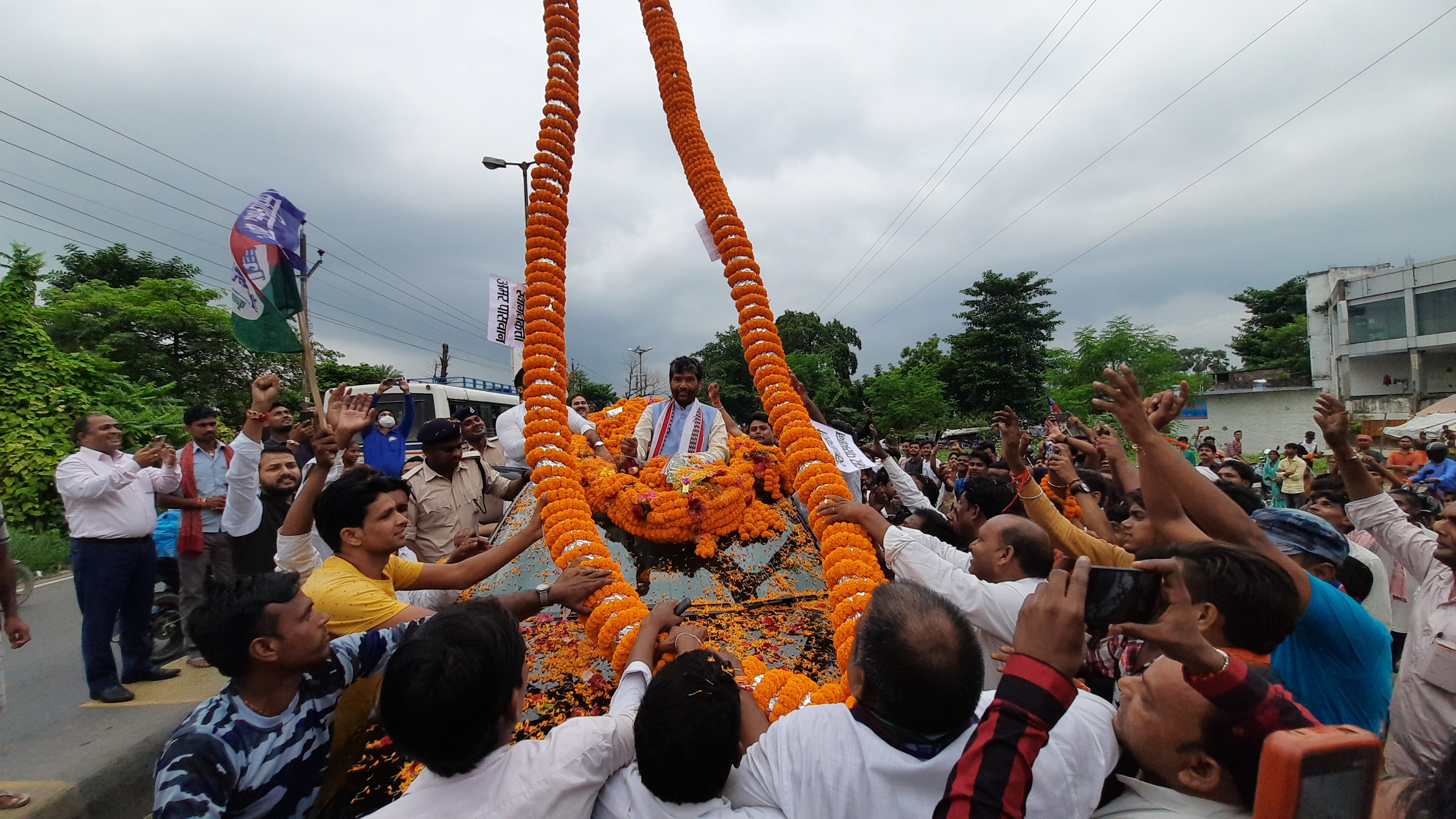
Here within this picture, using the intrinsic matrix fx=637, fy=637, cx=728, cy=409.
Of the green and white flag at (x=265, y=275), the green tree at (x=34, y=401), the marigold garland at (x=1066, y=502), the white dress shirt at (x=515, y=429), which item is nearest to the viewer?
the marigold garland at (x=1066, y=502)

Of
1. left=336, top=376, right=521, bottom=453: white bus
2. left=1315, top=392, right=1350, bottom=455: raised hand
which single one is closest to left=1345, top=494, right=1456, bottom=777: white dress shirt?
left=1315, top=392, right=1350, bottom=455: raised hand

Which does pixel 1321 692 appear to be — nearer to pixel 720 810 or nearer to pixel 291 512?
pixel 720 810

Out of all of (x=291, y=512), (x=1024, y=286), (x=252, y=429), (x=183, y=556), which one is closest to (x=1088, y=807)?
(x=291, y=512)

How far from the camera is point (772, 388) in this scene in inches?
134

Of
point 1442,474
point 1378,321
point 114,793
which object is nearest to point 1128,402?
point 114,793

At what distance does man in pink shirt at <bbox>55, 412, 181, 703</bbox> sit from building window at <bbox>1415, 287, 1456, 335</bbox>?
4498cm

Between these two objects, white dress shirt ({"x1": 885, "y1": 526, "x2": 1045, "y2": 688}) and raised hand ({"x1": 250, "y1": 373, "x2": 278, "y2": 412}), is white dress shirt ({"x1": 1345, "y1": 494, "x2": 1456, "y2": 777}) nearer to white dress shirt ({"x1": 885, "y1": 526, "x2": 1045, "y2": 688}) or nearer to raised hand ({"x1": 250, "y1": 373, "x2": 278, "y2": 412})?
white dress shirt ({"x1": 885, "y1": 526, "x2": 1045, "y2": 688})

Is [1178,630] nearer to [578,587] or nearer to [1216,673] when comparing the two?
[1216,673]

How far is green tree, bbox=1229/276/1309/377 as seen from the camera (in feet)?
131

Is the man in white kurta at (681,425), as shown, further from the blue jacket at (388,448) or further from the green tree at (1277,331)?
the green tree at (1277,331)

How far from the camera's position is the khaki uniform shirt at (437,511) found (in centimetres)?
407

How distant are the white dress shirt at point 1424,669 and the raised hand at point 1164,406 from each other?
1.18 meters

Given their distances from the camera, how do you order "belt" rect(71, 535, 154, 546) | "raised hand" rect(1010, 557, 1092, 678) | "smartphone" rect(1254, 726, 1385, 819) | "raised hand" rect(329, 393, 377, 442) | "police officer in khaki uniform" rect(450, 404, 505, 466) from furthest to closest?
"police officer in khaki uniform" rect(450, 404, 505, 466), "belt" rect(71, 535, 154, 546), "raised hand" rect(329, 393, 377, 442), "raised hand" rect(1010, 557, 1092, 678), "smartphone" rect(1254, 726, 1385, 819)

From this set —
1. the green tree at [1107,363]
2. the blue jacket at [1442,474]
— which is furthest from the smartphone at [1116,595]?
the green tree at [1107,363]
